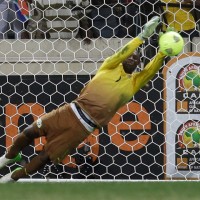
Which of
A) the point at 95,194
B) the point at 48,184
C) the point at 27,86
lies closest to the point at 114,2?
the point at 27,86

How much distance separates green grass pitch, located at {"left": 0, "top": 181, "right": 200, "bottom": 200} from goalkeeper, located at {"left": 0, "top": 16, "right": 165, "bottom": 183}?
1.38ft

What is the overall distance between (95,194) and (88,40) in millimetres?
3199

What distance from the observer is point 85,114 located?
9.05 meters

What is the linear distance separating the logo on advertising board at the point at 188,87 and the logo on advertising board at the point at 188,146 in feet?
0.63

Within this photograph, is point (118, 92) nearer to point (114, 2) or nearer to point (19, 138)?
point (19, 138)

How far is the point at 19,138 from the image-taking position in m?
9.03

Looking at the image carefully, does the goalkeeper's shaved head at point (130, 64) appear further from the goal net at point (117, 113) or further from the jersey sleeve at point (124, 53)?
the goal net at point (117, 113)

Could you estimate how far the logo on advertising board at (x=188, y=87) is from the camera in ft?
33.4

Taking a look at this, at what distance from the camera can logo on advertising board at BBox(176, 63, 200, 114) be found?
1019cm

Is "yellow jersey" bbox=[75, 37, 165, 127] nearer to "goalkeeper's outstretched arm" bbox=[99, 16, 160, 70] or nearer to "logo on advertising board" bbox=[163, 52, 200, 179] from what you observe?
"goalkeeper's outstretched arm" bbox=[99, 16, 160, 70]

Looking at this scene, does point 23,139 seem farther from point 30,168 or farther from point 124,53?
point 124,53

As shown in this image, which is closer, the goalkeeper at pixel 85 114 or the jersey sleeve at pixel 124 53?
the jersey sleeve at pixel 124 53

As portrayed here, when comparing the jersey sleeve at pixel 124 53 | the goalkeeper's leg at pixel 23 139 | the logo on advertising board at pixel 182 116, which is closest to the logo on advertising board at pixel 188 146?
the logo on advertising board at pixel 182 116

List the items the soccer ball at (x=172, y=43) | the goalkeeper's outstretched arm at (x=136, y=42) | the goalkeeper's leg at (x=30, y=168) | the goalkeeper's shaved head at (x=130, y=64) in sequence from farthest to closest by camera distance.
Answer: the goalkeeper's shaved head at (x=130, y=64), the goalkeeper's leg at (x=30, y=168), the goalkeeper's outstretched arm at (x=136, y=42), the soccer ball at (x=172, y=43)
